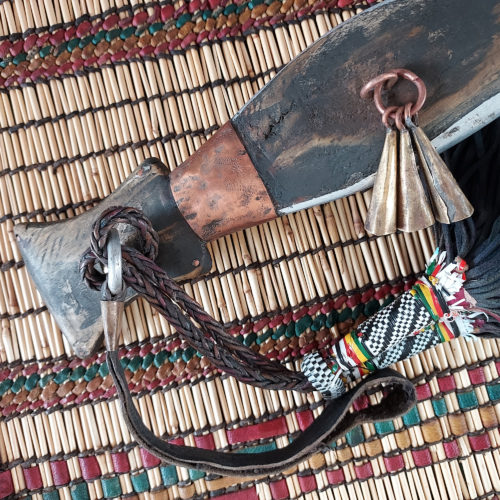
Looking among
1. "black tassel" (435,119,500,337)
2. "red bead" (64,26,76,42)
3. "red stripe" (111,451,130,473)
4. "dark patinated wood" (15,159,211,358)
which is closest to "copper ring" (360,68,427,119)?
"black tassel" (435,119,500,337)

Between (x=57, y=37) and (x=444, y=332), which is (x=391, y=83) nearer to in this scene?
(x=444, y=332)

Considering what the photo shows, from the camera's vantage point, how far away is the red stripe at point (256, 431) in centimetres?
89

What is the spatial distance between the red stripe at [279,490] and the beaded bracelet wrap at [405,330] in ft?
0.57

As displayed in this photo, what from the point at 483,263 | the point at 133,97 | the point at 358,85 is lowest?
the point at 483,263

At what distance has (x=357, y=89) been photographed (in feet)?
2.27

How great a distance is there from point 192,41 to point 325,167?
35 centimetres

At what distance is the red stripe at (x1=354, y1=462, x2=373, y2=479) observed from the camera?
896 mm

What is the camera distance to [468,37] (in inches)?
26.2

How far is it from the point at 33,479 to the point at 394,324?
1.93 feet

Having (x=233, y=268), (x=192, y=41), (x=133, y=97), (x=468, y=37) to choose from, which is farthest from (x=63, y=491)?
(x=468, y=37)

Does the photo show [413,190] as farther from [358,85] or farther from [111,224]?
[111,224]

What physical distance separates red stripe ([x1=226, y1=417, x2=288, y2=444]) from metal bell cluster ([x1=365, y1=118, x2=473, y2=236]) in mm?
365

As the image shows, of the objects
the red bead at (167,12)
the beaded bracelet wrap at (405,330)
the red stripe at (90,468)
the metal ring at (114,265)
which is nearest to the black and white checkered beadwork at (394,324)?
the beaded bracelet wrap at (405,330)

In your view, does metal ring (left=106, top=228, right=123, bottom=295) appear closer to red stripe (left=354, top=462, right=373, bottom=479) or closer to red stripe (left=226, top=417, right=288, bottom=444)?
red stripe (left=226, top=417, right=288, bottom=444)
